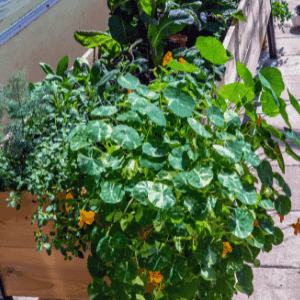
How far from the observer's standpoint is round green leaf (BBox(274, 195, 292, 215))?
0.97 meters

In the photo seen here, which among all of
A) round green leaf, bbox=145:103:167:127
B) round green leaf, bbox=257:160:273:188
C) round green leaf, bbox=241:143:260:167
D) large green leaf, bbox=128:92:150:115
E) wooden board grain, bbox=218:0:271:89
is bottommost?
wooden board grain, bbox=218:0:271:89

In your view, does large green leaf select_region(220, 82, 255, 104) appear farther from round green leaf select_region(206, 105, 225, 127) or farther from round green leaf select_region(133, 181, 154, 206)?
round green leaf select_region(133, 181, 154, 206)

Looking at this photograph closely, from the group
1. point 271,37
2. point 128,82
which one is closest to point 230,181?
point 128,82

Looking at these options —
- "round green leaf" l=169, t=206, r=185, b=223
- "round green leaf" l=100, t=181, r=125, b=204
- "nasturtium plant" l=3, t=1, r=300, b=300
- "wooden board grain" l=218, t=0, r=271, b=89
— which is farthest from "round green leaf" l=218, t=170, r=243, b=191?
"wooden board grain" l=218, t=0, r=271, b=89

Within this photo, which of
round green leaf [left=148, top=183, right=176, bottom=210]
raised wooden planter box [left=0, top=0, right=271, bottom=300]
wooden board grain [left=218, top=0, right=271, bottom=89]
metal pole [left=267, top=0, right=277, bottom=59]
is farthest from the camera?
metal pole [left=267, top=0, right=277, bottom=59]

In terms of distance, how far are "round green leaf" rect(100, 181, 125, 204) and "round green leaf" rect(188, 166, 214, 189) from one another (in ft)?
0.57

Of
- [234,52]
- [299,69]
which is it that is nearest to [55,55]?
[234,52]

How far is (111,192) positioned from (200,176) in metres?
0.22

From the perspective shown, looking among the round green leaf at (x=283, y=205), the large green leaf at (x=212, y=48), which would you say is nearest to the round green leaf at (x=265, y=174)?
the round green leaf at (x=283, y=205)

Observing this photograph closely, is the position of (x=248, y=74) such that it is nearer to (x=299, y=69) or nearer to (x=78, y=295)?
(x=78, y=295)

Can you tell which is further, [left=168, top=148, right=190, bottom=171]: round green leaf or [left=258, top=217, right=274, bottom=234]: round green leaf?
[left=258, top=217, right=274, bottom=234]: round green leaf

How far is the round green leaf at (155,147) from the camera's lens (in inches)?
32.1

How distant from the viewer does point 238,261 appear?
36.3 inches

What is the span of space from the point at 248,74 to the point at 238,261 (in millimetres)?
531
